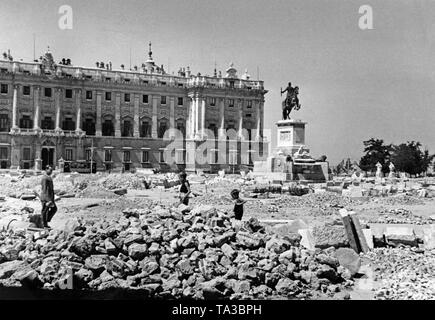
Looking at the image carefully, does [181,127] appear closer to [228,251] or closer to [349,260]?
[349,260]

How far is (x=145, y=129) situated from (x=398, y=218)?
48.8 metres

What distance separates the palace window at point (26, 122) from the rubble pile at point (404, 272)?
53227 millimetres

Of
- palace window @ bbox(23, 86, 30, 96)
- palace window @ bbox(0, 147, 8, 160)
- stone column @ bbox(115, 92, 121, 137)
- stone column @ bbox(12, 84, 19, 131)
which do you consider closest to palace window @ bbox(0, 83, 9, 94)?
stone column @ bbox(12, 84, 19, 131)

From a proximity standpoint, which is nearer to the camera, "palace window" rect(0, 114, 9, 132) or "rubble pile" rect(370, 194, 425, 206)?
"rubble pile" rect(370, 194, 425, 206)

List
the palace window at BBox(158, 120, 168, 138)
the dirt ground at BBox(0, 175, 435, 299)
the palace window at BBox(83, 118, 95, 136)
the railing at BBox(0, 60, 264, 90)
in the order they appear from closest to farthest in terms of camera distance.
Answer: the dirt ground at BBox(0, 175, 435, 299), the railing at BBox(0, 60, 264, 90), the palace window at BBox(83, 118, 95, 136), the palace window at BBox(158, 120, 168, 138)

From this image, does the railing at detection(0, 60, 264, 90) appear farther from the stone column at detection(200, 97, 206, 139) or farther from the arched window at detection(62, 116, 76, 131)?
the arched window at detection(62, 116, 76, 131)

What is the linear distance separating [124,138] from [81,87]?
765 cm

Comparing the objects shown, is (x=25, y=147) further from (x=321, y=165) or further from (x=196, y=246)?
(x=196, y=246)

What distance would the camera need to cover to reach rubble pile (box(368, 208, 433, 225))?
1571 centimetres

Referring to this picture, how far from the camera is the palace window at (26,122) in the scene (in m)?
57.3

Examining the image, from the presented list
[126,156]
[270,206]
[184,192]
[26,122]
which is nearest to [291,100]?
[270,206]

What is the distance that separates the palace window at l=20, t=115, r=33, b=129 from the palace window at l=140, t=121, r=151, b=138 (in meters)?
12.6

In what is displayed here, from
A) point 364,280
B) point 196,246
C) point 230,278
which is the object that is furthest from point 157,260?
point 364,280

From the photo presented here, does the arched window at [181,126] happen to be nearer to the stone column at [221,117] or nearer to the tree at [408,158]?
the stone column at [221,117]
